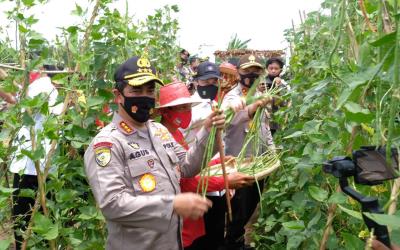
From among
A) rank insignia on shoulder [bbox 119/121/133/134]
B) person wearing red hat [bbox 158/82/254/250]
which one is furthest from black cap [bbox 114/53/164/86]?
person wearing red hat [bbox 158/82/254/250]

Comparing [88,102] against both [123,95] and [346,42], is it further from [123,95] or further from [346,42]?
[346,42]

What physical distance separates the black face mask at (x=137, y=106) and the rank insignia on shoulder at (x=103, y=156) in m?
0.24

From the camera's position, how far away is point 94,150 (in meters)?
1.83

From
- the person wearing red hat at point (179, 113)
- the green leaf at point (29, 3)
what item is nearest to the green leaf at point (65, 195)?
the person wearing red hat at point (179, 113)

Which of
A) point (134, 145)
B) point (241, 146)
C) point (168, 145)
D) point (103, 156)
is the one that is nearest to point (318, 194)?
point (168, 145)

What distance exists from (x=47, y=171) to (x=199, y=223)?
92cm

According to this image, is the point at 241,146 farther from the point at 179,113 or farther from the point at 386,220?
the point at 386,220

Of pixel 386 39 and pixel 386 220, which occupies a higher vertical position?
pixel 386 39

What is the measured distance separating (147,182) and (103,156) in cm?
20

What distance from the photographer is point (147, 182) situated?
1.88m

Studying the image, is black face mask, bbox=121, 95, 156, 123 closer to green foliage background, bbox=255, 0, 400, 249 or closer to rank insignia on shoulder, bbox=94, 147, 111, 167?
rank insignia on shoulder, bbox=94, 147, 111, 167

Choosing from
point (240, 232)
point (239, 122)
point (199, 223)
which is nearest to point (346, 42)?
point (199, 223)

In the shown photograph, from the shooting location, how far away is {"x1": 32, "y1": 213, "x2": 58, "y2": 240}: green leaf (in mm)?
2238

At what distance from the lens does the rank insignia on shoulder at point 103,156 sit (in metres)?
1.79
